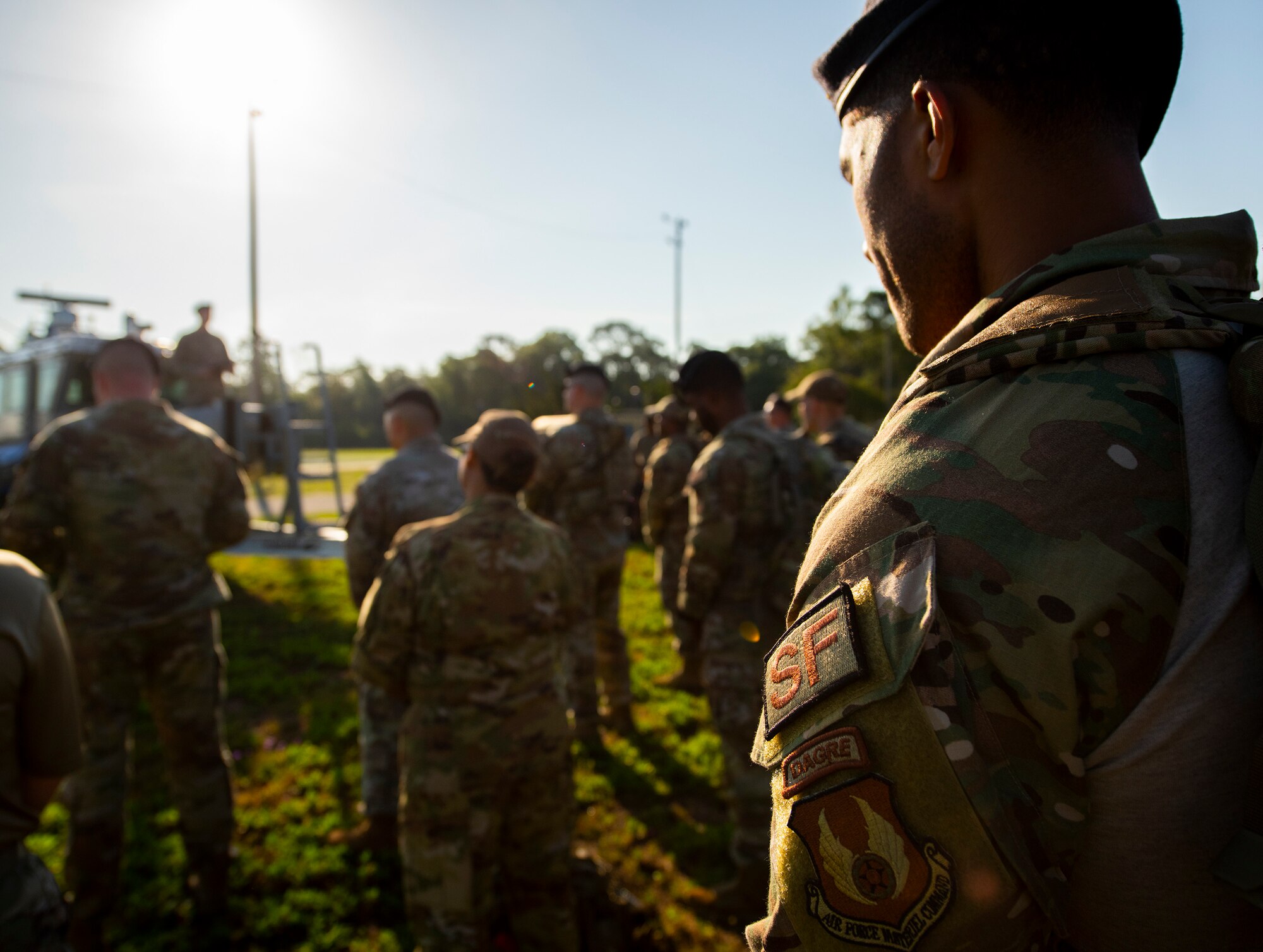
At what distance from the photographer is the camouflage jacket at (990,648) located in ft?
2.33

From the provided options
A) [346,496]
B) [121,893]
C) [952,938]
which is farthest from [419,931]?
[346,496]

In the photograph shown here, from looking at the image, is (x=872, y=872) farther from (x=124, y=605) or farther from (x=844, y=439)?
(x=844, y=439)

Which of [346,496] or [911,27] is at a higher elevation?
[911,27]

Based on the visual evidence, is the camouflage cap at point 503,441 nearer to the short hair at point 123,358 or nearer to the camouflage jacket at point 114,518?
the camouflage jacket at point 114,518

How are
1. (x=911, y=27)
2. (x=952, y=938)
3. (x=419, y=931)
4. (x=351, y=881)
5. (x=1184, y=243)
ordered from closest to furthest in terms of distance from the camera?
1. (x=952, y=938)
2. (x=1184, y=243)
3. (x=911, y=27)
4. (x=419, y=931)
5. (x=351, y=881)

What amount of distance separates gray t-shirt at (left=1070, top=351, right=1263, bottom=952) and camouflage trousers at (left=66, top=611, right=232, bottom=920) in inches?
155

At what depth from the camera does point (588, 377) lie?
229 inches

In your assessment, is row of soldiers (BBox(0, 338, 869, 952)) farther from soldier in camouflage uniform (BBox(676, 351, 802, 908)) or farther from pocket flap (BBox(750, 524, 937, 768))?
pocket flap (BBox(750, 524, 937, 768))

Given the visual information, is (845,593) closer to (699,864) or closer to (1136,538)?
(1136,538)

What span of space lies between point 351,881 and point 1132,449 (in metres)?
4.18

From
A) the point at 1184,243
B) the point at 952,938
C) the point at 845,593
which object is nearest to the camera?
the point at 952,938

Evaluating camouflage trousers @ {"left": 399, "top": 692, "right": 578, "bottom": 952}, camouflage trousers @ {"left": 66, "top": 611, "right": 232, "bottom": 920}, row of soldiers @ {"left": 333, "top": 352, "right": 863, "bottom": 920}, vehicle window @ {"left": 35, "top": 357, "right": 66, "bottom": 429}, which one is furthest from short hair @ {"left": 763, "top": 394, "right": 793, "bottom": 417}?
vehicle window @ {"left": 35, "top": 357, "right": 66, "bottom": 429}

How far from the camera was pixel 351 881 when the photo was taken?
377cm

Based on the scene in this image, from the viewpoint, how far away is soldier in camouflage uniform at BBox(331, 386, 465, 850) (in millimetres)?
Answer: 4062
